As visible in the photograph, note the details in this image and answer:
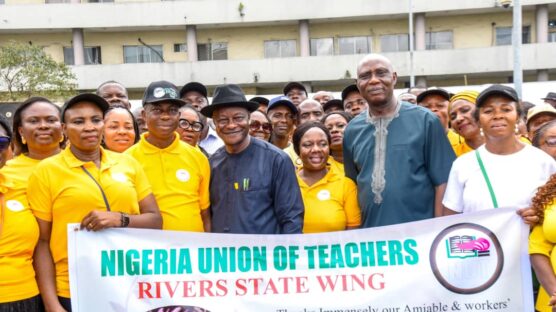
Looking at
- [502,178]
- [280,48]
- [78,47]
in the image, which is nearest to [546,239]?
[502,178]

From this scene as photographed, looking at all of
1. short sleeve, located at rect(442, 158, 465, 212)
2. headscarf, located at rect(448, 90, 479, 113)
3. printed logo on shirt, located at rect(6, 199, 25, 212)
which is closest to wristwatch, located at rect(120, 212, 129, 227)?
printed logo on shirt, located at rect(6, 199, 25, 212)

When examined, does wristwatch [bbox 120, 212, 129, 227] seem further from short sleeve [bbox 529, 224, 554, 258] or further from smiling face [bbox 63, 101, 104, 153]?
short sleeve [bbox 529, 224, 554, 258]

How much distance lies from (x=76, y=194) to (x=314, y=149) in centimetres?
219

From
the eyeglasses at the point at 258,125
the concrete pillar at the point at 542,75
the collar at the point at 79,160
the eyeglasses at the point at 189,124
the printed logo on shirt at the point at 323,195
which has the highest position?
the concrete pillar at the point at 542,75

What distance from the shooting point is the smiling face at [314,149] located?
5.27 meters

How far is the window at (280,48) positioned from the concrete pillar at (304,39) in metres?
0.72

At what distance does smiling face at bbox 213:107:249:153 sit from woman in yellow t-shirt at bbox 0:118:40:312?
62.1 inches

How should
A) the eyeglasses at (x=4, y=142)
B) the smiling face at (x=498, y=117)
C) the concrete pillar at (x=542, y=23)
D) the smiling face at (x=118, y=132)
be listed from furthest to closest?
the concrete pillar at (x=542, y=23) → the smiling face at (x=118, y=132) → the smiling face at (x=498, y=117) → the eyeglasses at (x=4, y=142)

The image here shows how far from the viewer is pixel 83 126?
4141 mm

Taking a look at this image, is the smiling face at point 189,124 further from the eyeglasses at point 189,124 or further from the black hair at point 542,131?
the black hair at point 542,131

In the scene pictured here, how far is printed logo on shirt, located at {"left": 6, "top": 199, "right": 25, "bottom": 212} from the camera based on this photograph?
12.9 ft

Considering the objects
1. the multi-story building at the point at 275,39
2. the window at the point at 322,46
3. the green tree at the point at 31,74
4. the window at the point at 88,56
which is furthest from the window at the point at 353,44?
the green tree at the point at 31,74

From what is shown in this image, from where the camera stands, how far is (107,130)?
575cm

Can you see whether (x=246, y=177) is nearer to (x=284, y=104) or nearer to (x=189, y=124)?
(x=189, y=124)
